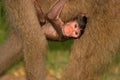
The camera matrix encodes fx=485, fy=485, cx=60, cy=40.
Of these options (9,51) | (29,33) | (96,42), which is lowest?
(9,51)

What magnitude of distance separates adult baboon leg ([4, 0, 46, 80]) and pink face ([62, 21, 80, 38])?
11.1 inches

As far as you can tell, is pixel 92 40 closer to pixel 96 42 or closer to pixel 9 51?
pixel 96 42

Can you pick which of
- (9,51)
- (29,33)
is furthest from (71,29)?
(9,51)

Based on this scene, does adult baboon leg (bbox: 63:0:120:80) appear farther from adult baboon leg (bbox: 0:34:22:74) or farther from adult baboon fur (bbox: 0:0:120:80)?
adult baboon leg (bbox: 0:34:22:74)

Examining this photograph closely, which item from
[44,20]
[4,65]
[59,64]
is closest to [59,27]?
[44,20]

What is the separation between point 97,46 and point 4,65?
828 mm

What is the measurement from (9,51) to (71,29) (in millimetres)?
621

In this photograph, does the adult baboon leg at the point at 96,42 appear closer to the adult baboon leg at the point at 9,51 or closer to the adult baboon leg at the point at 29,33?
the adult baboon leg at the point at 29,33

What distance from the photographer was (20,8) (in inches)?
117

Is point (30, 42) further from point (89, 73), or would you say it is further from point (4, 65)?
point (4, 65)

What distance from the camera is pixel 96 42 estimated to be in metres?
3.29

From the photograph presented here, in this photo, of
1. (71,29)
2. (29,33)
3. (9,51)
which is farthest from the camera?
(9,51)

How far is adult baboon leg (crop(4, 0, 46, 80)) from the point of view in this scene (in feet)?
9.78

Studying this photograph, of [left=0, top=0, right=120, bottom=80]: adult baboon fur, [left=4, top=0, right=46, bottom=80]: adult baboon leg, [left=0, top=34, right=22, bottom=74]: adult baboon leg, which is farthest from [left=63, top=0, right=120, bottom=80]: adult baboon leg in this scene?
[left=0, top=34, right=22, bottom=74]: adult baboon leg
